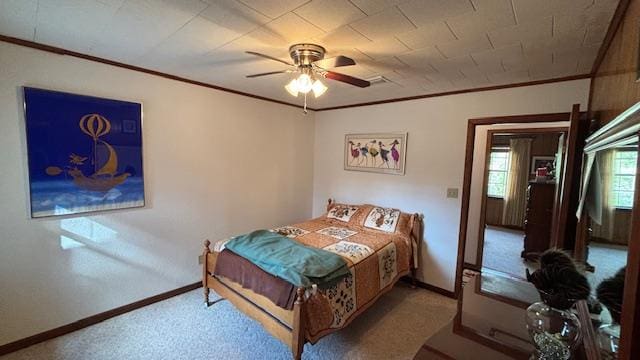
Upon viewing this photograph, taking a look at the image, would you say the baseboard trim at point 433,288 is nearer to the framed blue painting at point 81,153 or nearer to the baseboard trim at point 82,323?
the baseboard trim at point 82,323

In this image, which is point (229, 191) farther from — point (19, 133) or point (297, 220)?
point (19, 133)

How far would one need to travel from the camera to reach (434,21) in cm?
149

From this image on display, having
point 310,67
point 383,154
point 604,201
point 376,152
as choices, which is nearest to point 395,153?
point 383,154

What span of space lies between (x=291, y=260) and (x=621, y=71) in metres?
2.26

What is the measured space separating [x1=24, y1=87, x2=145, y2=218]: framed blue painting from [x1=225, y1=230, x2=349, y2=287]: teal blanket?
3.82ft

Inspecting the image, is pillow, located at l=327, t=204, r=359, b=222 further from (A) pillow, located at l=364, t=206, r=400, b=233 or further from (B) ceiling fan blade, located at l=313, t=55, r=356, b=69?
(B) ceiling fan blade, located at l=313, t=55, r=356, b=69

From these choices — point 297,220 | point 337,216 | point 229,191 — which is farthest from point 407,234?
point 229,191

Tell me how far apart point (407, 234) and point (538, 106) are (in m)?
1.83

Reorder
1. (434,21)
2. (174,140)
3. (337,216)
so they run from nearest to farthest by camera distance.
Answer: (434,21) → (174,140) → (337,216)

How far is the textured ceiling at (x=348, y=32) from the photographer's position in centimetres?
139

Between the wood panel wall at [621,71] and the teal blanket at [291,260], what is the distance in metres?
1.88

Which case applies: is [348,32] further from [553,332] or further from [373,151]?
[373,151]

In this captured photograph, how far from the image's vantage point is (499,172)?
6.53 meters

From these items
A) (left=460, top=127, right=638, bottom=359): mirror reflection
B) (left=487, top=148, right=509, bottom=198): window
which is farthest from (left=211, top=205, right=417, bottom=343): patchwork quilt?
(left=487, top=148, right=509, bottom=198): window
